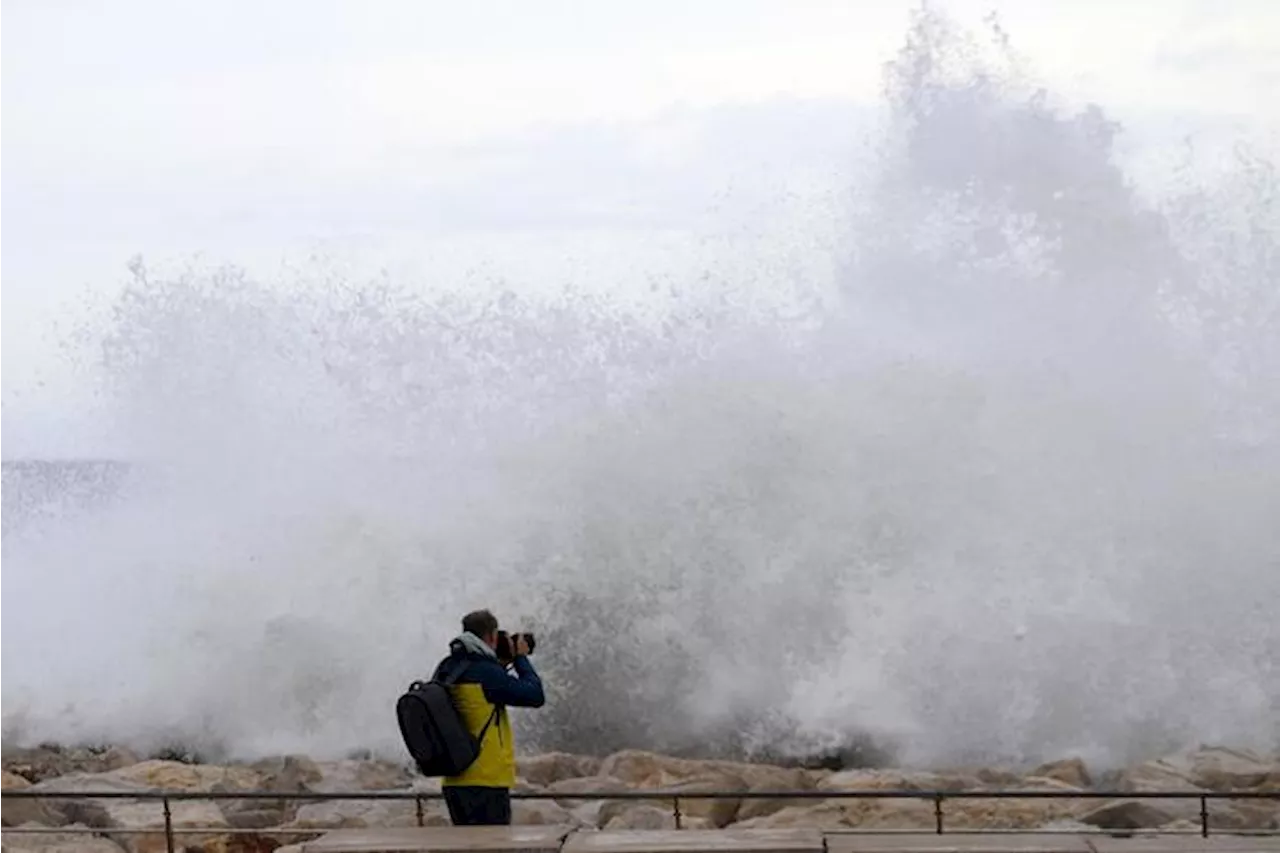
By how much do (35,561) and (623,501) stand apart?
6.04 m

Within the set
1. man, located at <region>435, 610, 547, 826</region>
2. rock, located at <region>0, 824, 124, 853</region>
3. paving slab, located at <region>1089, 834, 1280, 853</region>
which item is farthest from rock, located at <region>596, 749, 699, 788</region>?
paving slab, located at <region>1089, 834, 1280, 853</region>

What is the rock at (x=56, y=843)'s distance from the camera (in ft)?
24.1

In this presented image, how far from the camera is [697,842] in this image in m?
4.66

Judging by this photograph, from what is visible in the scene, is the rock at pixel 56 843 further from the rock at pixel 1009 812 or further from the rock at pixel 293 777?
the rock at pixel 1009 812

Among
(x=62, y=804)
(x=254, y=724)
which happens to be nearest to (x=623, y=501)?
(x=254, y=724)

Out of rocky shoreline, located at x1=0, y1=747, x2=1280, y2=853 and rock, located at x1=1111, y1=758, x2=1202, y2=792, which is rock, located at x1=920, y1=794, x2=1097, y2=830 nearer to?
rocky shoreline, located at x1=0, y1=747, x2=1280, y2=853

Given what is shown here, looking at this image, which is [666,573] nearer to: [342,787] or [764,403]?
[764,403]

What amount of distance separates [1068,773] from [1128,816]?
200cm

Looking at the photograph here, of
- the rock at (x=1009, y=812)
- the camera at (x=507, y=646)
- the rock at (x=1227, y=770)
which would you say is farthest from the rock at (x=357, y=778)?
the rock at (x=1227, y=770)

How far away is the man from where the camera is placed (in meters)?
6.13

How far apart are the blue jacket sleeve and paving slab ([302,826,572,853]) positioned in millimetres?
961

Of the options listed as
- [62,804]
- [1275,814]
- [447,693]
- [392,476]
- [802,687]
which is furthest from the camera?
[392,476]

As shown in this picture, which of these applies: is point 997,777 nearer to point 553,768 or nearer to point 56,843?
point 553,768

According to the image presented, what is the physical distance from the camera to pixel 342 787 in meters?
9.09
